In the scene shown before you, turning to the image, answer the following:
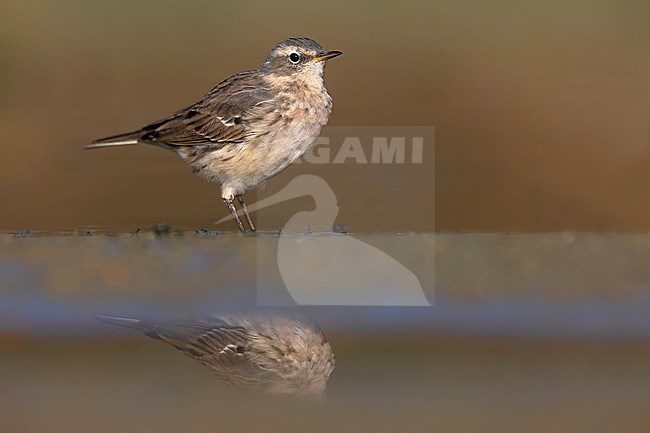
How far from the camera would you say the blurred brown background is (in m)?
11.8

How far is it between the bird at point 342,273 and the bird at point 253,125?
1.62 metres

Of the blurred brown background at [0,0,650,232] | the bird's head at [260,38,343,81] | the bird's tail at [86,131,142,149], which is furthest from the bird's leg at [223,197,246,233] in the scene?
the bird's head at [260,38,343,81]

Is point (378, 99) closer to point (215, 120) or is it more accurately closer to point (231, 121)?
point (215, 120)

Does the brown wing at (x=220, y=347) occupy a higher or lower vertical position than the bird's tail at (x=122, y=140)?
lower

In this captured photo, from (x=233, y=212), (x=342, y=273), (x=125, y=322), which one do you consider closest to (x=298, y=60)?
(x=233, y=212)

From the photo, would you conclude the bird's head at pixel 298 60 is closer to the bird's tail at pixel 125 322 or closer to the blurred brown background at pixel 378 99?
the blurred brown background at pixel 378 99

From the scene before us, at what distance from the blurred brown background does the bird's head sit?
1.30 m

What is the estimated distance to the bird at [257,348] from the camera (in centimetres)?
569

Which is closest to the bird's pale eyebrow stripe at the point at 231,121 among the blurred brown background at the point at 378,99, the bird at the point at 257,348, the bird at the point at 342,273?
the blurred brown background at the point at 378,99

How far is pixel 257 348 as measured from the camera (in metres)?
6.10

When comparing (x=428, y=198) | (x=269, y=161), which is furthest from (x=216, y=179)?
(x=428, y=198)

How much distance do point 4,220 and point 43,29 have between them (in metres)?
7.37

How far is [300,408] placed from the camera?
530 centimetres

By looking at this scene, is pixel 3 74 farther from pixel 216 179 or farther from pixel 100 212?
pixel 216 179
